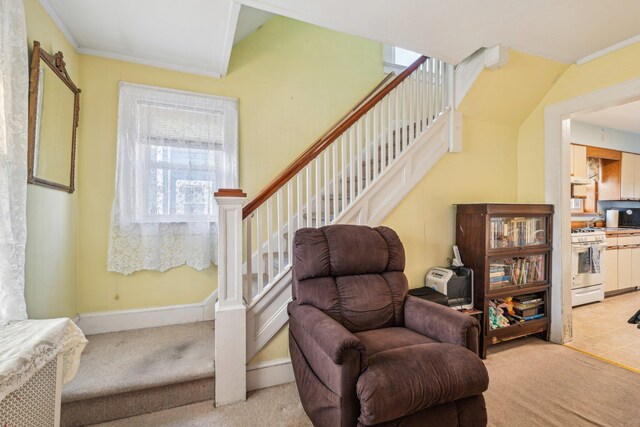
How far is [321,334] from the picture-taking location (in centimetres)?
138

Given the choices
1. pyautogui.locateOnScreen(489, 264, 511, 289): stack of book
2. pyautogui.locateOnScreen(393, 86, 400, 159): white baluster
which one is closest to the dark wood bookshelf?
pyautogui.locateOnScreen(489, 264, 511, 289): stack of book

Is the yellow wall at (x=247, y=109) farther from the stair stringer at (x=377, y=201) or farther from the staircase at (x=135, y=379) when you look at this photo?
the stair stringer at (x=377, y=201)

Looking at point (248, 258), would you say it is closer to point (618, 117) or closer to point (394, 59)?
point (394, 59)

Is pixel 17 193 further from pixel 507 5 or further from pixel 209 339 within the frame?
pixel 507 5

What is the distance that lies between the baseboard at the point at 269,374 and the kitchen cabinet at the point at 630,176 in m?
6.05

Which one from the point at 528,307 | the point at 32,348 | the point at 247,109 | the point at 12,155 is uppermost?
the point at 247,109

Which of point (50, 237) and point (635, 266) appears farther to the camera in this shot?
point (635, 266)

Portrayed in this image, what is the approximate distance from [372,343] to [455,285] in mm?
1306

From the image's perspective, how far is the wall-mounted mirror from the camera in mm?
1694

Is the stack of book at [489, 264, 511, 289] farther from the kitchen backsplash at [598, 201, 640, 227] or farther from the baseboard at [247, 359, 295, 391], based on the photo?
the kitchen backsplash at [598, 201, 640, 227]

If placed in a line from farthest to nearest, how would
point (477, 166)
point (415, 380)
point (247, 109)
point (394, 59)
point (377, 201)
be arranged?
1. point (394, 59)
2. point (477, 166)
3. point (247, 109)
4. point (377, 201)
5. point (415, 380)

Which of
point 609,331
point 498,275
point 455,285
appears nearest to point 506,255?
point 498,275

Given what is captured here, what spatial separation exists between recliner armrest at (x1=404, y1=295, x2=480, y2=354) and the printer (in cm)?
71

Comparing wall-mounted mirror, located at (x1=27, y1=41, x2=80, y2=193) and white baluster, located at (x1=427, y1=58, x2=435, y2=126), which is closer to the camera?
wall-mounted mirror, located at (x1=27, y1=41, x2=80, y2=193)
